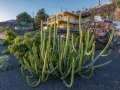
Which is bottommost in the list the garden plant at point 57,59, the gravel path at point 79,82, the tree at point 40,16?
the gravel path at point 79,82

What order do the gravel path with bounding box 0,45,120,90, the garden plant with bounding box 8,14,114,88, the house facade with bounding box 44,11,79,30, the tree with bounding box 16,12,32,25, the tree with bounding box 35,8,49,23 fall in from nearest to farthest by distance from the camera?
the gravel path with bounding box 0,45,120,90
the garden plant with bounding box 8,14,114,88
the house facade with bounding box 44,11,79,30
the tree with bounding box 16,12,32,25
the tree with bounding box 35,8,49,23

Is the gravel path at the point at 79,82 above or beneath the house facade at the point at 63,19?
beneath

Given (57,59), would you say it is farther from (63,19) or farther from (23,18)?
(23,18)

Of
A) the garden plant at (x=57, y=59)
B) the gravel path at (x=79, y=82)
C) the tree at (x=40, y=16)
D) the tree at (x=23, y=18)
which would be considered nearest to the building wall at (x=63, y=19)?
the tree at (x=40, y=16)

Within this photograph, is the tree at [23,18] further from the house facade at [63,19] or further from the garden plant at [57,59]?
the garden plant at [57,59]

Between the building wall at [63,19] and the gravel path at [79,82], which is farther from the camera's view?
the building wall at [63,19]

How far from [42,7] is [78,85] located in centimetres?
2579

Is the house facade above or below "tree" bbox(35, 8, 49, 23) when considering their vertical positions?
below

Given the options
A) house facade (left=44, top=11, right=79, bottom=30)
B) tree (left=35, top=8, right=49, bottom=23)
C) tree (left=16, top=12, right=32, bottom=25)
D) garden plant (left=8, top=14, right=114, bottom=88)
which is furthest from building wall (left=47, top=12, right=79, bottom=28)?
garden plant (left=8, top=14, right=114, bottom=88)

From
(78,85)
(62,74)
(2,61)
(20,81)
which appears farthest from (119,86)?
(2,61)

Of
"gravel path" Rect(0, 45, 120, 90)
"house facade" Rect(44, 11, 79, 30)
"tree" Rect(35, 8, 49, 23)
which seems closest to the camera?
"gravel path" Rect(0, 45, 120, 90)

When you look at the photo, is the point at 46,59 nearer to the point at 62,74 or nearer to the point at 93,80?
the point at 62,74

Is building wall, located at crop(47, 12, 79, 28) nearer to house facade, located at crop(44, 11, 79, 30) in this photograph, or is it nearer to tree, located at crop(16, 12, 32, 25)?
house facade, located at crop(44, 11, 79, 30)

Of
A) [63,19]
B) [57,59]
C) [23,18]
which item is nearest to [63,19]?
[63,19]
